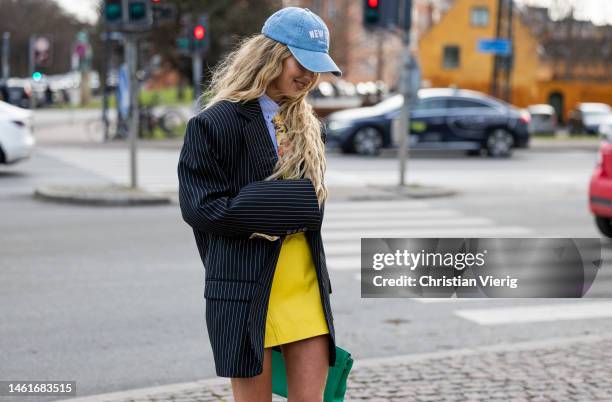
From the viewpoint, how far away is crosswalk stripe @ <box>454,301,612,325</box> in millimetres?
7848

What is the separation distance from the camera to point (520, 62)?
64.8m

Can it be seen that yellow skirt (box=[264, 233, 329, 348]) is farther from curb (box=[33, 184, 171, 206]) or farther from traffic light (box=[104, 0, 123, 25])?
traffic light (box=[104, 0, 123, 25])

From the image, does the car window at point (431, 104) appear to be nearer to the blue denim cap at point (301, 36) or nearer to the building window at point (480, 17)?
the blue denim cap at point (301, 36)

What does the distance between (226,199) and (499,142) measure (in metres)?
24.3

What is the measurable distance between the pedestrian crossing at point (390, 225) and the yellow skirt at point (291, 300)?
6.66 m

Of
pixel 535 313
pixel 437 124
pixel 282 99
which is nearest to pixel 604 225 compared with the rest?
pixel 535 313

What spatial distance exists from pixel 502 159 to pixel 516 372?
21.1 metres

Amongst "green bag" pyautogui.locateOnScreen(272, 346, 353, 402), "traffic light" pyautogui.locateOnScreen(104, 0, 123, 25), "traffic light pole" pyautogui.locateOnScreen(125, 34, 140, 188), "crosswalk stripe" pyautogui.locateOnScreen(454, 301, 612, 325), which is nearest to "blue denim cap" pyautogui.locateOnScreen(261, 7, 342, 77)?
→ "green bag" pyautogui.locateOnScreen(272, 346, 353, 402)

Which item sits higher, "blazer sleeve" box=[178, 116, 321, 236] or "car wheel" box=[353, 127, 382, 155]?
"blazer sleeve" box=[178, 116, 321, 236]

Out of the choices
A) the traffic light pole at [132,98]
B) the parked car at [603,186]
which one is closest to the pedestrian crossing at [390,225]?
the parked car at [603,186]

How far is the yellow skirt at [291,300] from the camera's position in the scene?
3260 millimetres

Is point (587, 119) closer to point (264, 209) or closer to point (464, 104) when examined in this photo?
point (464, 104)

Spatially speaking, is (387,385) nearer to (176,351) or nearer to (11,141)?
(176,351)

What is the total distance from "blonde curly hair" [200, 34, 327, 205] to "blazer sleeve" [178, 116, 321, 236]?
8 centimetres
